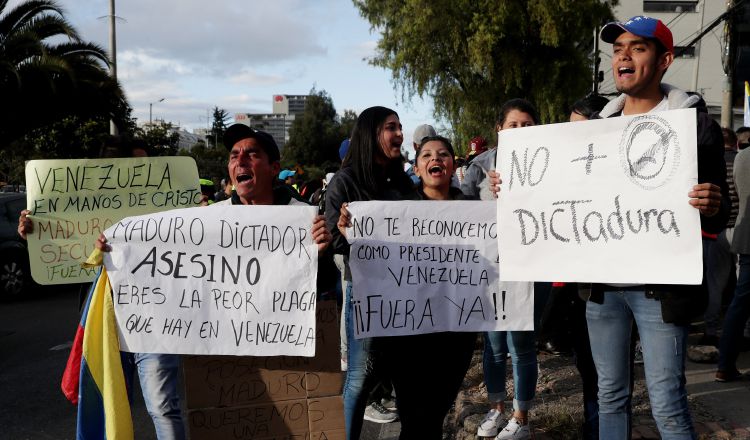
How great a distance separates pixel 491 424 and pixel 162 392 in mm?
1877

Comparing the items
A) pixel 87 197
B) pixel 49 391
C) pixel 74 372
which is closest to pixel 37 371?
pixel 49 391

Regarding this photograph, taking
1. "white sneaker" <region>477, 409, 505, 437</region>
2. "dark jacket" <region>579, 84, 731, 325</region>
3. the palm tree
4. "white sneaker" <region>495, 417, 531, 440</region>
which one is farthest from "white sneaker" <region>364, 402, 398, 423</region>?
the palm tree

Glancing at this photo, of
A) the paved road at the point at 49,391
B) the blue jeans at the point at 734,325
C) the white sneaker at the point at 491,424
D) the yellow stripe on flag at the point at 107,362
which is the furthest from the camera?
the blue jeans at the point at 734,325

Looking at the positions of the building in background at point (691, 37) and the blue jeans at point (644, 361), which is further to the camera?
the building in background at point (691, 37)

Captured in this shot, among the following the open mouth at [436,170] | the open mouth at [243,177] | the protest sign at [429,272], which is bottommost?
the protest sign at [429,272]

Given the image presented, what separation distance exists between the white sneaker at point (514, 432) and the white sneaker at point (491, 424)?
2.9 inches

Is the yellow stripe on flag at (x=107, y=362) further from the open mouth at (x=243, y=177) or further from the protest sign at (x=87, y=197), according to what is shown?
the open mouth at (x=243, y=177)

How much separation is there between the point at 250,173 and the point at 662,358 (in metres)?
1.95

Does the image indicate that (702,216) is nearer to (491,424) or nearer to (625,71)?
(625,71)

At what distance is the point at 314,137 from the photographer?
199 feet

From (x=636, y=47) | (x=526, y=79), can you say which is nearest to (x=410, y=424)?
(x=636, y=47)

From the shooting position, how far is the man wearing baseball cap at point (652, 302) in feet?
8.32

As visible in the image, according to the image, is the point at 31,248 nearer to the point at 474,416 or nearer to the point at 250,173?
the point at 250,173

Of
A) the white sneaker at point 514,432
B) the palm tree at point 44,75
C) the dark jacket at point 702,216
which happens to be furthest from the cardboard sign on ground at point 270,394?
the palm tree at point 44,75
